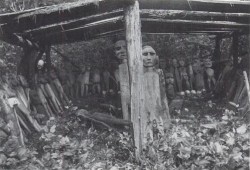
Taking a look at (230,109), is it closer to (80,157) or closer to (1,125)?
(80,157)

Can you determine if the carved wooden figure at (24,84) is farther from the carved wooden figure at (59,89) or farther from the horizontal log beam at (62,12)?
the horizontal log beam at (62,12)

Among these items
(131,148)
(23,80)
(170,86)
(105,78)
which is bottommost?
(131,148)

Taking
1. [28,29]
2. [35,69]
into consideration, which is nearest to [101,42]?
[35,69]

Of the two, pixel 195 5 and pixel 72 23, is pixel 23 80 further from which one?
pixel 195 5

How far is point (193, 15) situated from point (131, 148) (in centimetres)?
346

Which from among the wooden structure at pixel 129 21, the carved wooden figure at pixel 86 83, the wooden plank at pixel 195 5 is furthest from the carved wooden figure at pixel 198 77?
the wooden plank at pixel 195 5

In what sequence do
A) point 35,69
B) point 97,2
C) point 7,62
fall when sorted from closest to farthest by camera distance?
point 97,2 → point 35,69 → point 7,62

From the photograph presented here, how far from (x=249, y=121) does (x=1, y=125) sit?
512cm

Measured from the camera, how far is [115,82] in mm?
10617

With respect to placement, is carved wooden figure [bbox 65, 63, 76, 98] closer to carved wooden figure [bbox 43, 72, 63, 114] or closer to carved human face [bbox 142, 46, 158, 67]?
carved wooden figure [bbox 43, 72, 63, 114]

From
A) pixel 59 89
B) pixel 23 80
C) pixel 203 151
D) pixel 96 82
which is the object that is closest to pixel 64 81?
pixel 59 89

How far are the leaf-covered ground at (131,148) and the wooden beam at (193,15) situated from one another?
2323mm

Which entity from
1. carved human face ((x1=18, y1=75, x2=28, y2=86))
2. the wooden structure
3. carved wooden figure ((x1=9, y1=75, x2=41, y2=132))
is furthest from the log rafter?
carved wooden figure ((x1=9, y1=75, x2=41, y2=132))

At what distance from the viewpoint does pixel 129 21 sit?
233 inches
